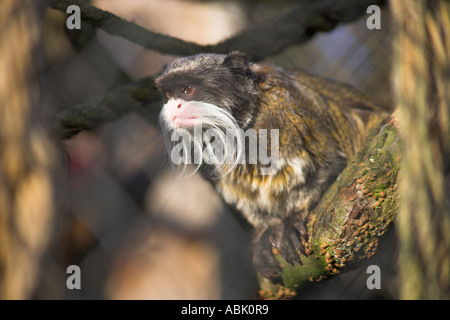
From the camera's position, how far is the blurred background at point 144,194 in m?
1.46

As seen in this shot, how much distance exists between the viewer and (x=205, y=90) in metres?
1.00

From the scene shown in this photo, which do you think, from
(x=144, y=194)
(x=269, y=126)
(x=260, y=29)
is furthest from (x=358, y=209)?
(x=144, y=194)

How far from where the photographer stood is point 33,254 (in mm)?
555

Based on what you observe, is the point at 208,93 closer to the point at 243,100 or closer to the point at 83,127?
the point at 243,100

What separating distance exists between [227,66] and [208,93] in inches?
3.7

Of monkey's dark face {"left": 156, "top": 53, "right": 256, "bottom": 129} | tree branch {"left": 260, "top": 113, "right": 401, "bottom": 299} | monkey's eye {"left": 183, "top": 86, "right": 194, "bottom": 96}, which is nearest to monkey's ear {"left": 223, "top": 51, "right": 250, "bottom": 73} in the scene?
monkey's dark face {"left": 156, "top": 53, "right": 256, "bottom": 129}

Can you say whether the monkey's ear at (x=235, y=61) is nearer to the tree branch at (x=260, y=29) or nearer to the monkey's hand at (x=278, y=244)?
the tree branch at (x=260, y=29)

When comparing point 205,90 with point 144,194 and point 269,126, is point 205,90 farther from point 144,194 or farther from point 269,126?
point 144,194

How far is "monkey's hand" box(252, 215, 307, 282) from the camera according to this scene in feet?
3.70

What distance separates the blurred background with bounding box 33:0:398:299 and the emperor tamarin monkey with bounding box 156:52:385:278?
24cm

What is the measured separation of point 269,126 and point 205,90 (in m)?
0.21

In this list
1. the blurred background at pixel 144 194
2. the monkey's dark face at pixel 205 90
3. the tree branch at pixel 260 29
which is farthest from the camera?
the blurred background at pixel 144 194

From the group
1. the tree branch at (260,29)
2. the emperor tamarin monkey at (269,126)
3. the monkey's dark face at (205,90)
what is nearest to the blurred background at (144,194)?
the tree branch at (260,29)
